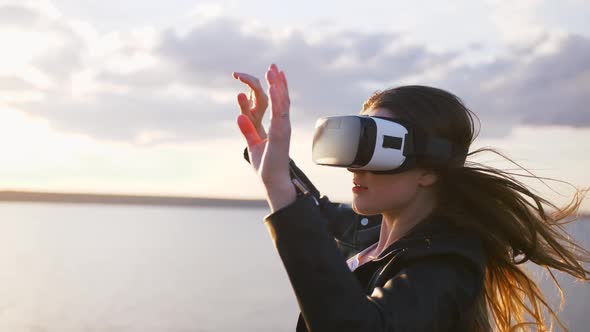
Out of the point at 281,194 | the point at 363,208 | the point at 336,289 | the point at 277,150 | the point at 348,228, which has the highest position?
the point at 277,150

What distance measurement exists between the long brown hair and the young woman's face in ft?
0.18

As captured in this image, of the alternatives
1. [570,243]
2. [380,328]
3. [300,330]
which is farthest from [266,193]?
[570,243]

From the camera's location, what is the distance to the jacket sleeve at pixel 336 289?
1.75 m

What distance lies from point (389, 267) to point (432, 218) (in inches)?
11.6

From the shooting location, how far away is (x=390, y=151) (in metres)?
2.16

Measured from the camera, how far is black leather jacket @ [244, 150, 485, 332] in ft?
5.77

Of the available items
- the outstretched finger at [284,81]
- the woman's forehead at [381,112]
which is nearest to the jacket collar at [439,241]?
the woman's forehead at [381,112]

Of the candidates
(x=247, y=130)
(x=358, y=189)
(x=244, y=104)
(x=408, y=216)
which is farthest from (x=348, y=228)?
(x=247, y=130)

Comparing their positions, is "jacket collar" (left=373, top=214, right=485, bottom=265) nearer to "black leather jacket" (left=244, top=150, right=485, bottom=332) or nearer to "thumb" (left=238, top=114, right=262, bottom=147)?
"black leather jacket" (left=244, top=150, right=485, bottom=332)

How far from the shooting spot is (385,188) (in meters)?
2.28

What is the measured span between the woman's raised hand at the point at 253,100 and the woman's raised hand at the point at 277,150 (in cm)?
52

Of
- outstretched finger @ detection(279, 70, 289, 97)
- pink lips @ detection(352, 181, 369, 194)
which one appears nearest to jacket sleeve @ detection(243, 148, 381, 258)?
pink lips @ detection(352, 181, 369, 194)

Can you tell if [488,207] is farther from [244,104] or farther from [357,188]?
[244,104]

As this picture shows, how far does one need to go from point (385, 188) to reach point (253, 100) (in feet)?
1.77
